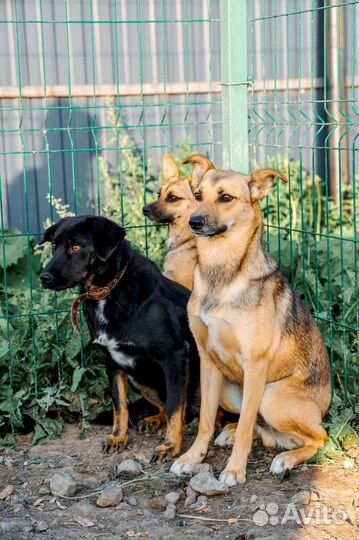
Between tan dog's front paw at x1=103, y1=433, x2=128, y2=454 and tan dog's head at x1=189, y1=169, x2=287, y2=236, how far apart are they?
4.57ft

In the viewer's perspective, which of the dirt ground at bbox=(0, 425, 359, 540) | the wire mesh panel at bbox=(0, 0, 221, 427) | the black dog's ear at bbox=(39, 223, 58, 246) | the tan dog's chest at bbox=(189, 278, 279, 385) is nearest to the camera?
the dirt ground at bbox=(0, 425, 359, 540)

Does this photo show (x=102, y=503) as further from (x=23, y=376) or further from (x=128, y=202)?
(x=128, y=202)

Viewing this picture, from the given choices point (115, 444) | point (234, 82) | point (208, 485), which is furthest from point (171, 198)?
point (208, 485)

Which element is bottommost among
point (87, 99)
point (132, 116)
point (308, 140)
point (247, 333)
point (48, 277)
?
point (247, 333)

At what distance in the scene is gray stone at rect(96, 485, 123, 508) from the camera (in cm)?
399

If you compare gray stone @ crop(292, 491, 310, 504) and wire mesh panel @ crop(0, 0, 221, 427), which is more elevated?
wire mesh panel @ crop(0, 0, 221, 427)

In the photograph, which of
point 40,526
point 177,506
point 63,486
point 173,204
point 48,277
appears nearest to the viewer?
point 40,526

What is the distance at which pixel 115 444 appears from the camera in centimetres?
480

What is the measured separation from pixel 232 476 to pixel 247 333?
2.44 feet

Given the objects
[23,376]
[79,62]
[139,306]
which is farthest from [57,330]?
[79,62]

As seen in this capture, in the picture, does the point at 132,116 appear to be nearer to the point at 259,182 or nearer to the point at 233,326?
the point at 259,182

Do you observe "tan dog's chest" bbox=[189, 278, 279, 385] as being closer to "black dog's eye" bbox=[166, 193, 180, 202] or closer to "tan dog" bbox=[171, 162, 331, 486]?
"tan dog" bbox=[171, 162, 331, 486]

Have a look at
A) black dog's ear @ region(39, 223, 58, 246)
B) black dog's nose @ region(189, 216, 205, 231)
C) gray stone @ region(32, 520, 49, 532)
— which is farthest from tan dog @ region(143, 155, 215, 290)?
gray stone @ region(32, 520, 49, 532)

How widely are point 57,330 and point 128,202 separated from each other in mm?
3374
